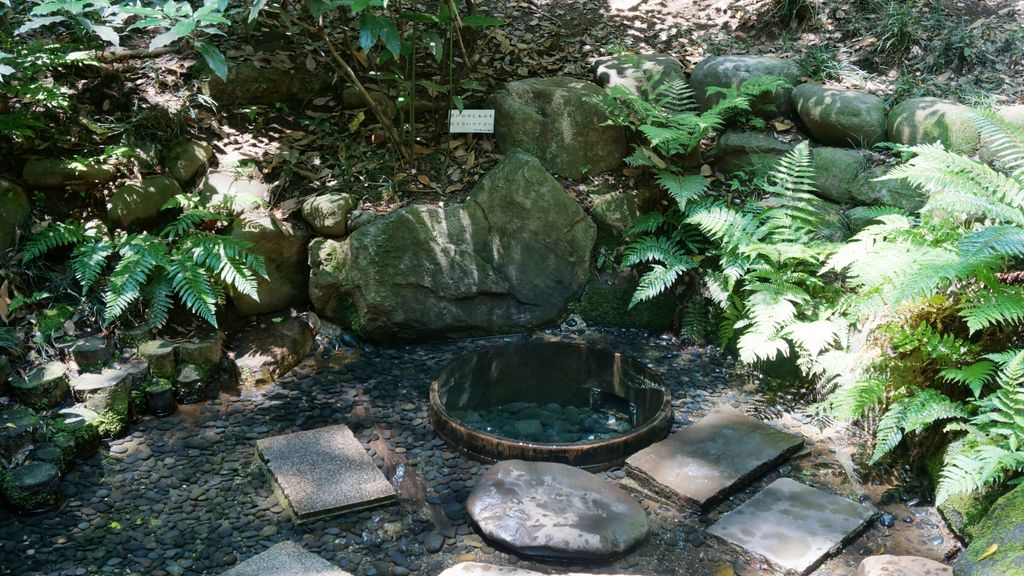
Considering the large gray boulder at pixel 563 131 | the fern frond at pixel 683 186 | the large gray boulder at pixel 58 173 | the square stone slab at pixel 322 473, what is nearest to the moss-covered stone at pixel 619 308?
the fern frond at pixel 683 186

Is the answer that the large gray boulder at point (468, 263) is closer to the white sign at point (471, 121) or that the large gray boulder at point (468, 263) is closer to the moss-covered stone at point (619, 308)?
the moss-covered stone at point (619, 308)

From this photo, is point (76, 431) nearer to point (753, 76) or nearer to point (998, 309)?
point (998, 309)

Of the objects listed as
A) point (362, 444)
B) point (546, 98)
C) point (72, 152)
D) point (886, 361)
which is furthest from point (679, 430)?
point (72, 152)

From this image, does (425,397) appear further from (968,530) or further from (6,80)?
(6,80)

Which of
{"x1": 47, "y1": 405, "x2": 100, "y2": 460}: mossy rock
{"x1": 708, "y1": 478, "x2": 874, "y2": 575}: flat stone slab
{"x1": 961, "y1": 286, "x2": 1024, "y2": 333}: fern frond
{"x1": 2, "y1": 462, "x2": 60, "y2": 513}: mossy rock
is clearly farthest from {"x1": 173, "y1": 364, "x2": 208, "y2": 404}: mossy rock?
{"x1": 961, "y1": 286, "x2": 1024, "y2": 333}: fern frond

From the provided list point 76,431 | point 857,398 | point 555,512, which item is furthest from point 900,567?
point 76,431

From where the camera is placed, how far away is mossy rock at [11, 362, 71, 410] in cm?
428

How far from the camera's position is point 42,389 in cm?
430

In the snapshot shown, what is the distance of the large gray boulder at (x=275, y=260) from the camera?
536cm

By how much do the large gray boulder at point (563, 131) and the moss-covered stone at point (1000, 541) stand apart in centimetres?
361

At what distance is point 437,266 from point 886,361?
2.89 metres

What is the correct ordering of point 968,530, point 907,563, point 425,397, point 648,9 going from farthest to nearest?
point 648,9
point 425,397
point 968,530
point 907,563

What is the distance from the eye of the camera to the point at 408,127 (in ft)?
20.7

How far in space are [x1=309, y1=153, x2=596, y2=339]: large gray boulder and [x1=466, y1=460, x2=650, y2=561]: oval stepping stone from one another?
70.3 inches
